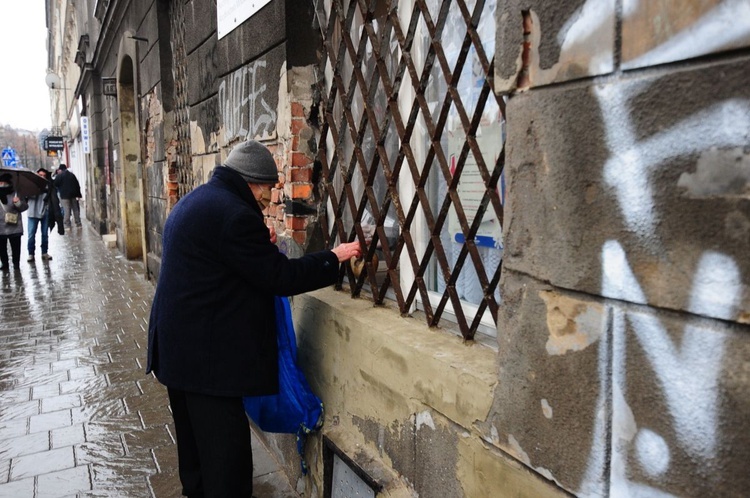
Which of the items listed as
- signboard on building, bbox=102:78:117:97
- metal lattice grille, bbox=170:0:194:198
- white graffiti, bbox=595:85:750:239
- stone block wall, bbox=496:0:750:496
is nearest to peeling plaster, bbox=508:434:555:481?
stone block wall, bbox=496:0:750:496

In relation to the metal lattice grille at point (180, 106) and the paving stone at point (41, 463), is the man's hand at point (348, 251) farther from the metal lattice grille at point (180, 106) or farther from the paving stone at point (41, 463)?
the metal lattice grille at point (180, 106)

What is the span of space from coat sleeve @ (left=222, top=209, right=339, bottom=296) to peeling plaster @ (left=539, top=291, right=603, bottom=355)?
4.09ft

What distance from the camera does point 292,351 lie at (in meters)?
3.06

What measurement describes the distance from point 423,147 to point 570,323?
1369mm

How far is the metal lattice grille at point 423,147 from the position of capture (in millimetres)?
2238

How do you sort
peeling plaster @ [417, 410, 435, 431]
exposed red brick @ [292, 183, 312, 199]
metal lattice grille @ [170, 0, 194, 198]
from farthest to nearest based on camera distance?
metal lattice grille @ [170, 0, 194, 198] → exposed red brick @ [292, 183, 312, 199] → peeling plaster @ [417, 410, 435, 431]

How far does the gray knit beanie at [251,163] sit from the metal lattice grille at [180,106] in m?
4.79

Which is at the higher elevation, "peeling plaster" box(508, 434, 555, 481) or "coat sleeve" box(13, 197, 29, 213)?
"coat sleeve" box(13, 197, 29, 213)

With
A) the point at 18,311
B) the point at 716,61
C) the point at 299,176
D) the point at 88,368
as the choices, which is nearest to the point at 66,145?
the point at 18,311

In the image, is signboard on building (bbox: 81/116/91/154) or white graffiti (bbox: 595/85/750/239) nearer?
white graffiti (bbox: 595/85/750/239)

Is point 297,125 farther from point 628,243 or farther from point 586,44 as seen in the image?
point 628,243

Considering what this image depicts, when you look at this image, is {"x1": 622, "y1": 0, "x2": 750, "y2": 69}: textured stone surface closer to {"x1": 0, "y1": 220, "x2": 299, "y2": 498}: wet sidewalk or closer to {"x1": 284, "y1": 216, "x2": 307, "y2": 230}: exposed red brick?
{"x1": 284, "y1": 216, "x2": 307, "y2": 230}: exposed red brick

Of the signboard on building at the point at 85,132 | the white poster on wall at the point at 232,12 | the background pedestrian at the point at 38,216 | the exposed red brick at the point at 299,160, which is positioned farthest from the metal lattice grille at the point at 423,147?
the signboard on building at the point at 85,132

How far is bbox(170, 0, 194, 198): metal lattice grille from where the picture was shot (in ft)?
24.2
